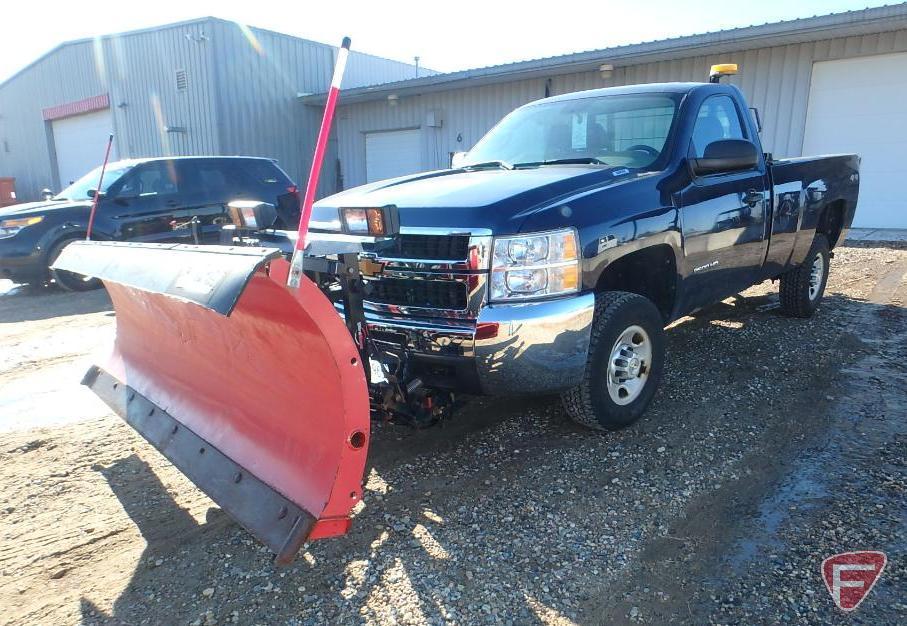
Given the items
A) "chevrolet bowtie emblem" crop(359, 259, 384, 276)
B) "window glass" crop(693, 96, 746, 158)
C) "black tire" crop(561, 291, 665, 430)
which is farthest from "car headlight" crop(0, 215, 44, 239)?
"window glass" crop(693, 96, 746, 158)

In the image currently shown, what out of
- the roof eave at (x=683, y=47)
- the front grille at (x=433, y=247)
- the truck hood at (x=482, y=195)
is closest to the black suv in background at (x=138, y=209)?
the truck hood at (x=482, y=195)

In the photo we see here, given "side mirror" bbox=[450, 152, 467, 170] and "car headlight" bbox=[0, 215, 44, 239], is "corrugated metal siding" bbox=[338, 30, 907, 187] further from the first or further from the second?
"car headlight" bbox=[0, 215, 44, 239]

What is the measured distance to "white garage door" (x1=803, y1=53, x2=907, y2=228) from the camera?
11008mm

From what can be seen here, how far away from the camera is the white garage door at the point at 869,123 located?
11008 millimetres

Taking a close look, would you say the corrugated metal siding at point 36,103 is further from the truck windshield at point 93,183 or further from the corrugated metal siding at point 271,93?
the truck windshield at point 93,183

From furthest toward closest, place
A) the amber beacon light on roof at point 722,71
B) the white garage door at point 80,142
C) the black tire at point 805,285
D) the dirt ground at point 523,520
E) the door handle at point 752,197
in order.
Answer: the white garage door at point 80,142 < the black tire at point 805,285 < the amber beacon light on roof at point 722,71 < the door handle at point 752,197 < the dirt ground at point 523,520

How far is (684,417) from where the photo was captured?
3953 mm

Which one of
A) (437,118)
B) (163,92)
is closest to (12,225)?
(437,118)

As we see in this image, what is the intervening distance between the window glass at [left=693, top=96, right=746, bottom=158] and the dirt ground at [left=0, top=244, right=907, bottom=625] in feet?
5.57

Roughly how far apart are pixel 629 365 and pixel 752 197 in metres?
1.97

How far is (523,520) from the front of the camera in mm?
2896

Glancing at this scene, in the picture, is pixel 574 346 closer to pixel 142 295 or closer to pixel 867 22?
pixel 142 295

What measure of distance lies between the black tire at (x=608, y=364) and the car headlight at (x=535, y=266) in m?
0.36

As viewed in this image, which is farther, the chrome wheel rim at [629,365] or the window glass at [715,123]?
the window glass at [715,123]
